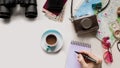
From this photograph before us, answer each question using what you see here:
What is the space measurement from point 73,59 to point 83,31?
0.42 feet

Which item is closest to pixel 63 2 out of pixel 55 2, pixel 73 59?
pixel 55 2

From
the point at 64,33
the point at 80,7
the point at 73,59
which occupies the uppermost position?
the point at 80,7

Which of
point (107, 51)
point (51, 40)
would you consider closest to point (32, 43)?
point (51, 40)

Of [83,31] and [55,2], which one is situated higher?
[55,2]

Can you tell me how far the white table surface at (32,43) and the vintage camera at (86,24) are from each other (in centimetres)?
4

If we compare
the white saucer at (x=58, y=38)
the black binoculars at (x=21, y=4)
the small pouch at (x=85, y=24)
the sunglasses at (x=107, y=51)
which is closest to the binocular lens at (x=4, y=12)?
the black binoculars at (x=21, y=4)

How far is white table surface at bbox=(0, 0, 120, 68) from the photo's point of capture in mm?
1066

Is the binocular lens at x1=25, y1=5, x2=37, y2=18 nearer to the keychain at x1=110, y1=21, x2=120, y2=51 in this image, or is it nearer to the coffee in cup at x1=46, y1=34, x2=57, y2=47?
the coffee in cup at x1=46, y1=34, x2=57, y2=47

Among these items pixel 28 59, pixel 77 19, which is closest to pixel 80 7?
pixel 77 19

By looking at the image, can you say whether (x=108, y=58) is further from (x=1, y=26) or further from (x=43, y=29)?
(x=1, y=26)

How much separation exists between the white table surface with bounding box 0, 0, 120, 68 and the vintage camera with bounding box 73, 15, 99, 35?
4 centimetres

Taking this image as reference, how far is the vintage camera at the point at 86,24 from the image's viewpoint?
105 centimetres

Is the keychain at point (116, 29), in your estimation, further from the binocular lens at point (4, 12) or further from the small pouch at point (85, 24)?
the binocular lens at point (4, 12)

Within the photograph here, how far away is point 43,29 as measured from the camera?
42.8 inches
